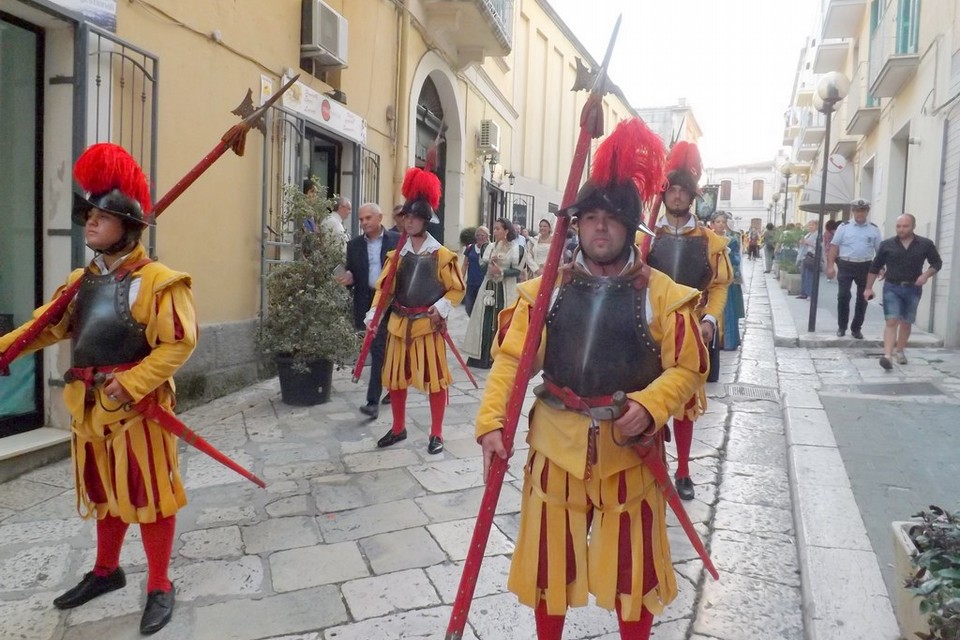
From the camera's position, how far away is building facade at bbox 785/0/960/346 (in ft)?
31.4

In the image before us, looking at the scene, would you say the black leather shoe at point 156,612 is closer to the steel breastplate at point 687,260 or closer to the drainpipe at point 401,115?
the steel breastplate at point 687,260

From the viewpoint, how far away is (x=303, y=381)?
657 cm

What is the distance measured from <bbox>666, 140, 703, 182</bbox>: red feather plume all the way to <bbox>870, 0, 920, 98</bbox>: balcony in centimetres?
955

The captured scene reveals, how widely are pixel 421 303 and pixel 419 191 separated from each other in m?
0.77

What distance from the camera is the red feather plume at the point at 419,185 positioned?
5117 millimetres

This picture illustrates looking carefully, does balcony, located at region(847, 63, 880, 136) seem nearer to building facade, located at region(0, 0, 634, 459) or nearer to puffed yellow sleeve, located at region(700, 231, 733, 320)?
building facade, located at region(0, 0, 634, 459)

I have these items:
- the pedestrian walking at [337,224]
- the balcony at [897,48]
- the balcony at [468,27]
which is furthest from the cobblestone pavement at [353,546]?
the balcony at [897,48]

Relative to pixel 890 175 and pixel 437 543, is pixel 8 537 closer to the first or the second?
pixel 437 543

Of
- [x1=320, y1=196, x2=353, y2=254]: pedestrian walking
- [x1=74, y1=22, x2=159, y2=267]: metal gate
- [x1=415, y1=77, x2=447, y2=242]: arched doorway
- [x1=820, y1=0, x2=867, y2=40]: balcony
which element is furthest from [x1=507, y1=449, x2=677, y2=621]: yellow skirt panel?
[x1=820, y1=0, x2=867, y2=40]: balcony

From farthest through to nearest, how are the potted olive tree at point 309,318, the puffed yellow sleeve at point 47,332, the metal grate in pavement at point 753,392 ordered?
the metal grate in pavement at point 753,392, the potted olive tree at point 309,318, the puffed yellow sleeve at point 47,332

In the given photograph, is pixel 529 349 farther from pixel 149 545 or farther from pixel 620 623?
pixel 149 545

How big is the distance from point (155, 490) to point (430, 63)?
9916 mm

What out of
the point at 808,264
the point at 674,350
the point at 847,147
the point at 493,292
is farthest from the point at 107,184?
the point at 847,147

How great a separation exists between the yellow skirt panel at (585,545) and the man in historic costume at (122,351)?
1498mm
